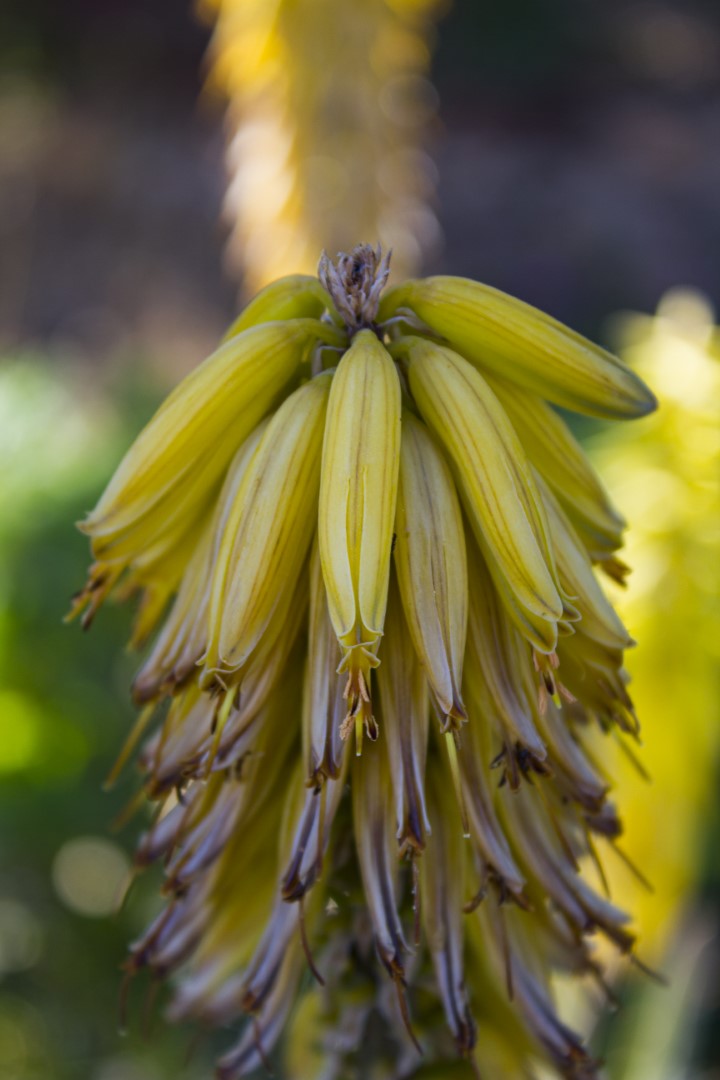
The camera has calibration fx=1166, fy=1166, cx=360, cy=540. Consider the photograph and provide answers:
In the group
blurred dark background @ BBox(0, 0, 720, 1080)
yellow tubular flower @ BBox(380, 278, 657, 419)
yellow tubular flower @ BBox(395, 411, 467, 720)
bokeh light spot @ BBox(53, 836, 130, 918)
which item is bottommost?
bokeh light spot @ BBox(53, 836, 130, 918)

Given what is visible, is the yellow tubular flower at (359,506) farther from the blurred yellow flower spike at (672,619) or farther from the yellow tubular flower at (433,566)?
the blurred yellow flower spike at (672,619)

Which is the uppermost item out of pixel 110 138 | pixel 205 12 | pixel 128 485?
pixel 110 138

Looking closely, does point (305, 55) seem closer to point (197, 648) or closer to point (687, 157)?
point (197, 648)

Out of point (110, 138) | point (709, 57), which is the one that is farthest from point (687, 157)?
point (110, 138)

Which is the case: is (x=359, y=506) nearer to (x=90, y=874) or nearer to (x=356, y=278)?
(x=356, y=278)

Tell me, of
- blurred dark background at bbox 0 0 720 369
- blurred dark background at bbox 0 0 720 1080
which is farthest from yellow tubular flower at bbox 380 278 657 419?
blurred dark background at bbox 0 0 720 369

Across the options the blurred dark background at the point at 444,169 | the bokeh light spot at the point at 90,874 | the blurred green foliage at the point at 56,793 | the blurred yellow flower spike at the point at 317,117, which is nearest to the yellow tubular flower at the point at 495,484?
the blurred yellow flower spike at the point at 317,117

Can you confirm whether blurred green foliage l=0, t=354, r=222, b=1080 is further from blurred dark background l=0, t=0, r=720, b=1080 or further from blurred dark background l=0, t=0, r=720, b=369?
blurred dark background l=0, t=0, r=720, b=369
